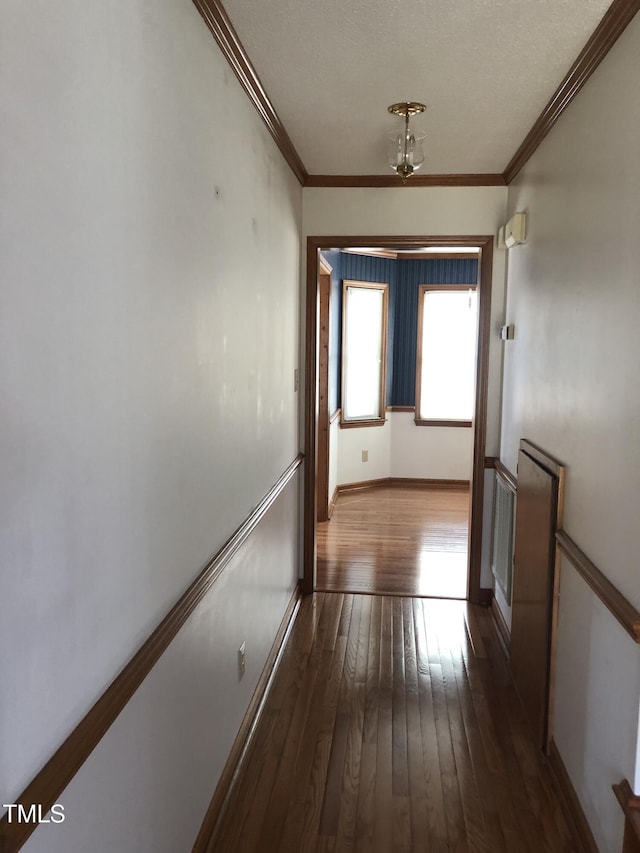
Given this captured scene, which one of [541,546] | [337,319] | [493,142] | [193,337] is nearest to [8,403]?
[193,337]

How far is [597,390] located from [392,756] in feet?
5.09

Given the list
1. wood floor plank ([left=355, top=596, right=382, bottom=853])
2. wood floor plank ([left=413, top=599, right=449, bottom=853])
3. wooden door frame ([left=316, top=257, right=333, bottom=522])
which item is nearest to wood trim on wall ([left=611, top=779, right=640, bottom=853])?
wood floor plank ([left=413, top=599, right=449, bottom=853])

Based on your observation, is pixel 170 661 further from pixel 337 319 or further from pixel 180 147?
pixel 337 319

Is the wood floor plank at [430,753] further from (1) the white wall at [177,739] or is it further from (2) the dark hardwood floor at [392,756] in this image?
(1) the white wall at [177,739]

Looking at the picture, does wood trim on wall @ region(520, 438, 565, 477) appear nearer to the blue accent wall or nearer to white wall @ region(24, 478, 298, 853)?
white wall @ region(24, 478, 298, 853)

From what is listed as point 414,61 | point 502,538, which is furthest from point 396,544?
point 414,61

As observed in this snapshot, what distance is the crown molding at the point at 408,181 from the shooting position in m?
3.70

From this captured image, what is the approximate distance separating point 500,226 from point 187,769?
3.19m

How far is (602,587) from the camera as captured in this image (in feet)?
6.09

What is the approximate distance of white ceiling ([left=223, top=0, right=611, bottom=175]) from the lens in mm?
1906

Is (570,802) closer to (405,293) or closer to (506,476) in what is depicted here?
(506,476)

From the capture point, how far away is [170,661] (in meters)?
1.59

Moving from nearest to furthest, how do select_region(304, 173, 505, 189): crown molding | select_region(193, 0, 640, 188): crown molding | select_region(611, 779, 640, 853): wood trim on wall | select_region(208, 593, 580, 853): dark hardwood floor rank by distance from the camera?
1. select_region(611, 779, 640, 853): wood trim on wall
2. select_region(193, 0, 640, 188): crown molding
3. select_region(208, 593, 580, 853): dark hardwood floor
4. select_region(304, 173, 505, 189): crown molding

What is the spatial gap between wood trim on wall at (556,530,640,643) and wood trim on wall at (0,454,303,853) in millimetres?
1114
